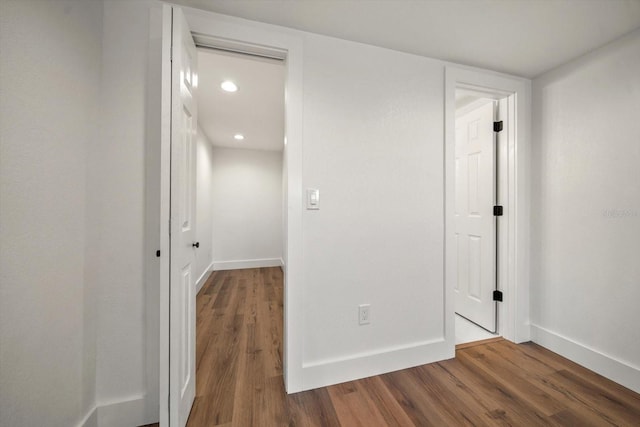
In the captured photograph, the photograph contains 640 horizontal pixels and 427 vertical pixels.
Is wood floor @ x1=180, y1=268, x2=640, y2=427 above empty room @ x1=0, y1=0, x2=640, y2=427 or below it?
below

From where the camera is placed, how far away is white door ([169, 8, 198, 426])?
1.05 meters

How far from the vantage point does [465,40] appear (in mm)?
1562

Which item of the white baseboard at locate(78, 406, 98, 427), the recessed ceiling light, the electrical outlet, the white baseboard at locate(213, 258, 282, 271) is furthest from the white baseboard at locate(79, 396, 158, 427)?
the white baseboard at locate(213, 258, 282, 271)

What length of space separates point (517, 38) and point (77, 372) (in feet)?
10.1

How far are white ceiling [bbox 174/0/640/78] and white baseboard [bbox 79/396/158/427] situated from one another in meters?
2.15

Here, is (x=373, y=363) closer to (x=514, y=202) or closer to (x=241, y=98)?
(x=514, y=202)

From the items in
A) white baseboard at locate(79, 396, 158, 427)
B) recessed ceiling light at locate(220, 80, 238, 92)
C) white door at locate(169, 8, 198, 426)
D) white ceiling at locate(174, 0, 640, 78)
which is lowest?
white baseboard at locate(79, 396, 158, 427)

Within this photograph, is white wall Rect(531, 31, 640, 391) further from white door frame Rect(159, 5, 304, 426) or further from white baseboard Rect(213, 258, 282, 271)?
white baseboard Rect(213, 258, 282, 271)

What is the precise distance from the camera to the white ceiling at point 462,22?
50.8 inches

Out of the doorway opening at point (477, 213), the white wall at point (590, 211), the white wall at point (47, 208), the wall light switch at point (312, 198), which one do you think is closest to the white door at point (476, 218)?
the doorway opening at point (477, 213)

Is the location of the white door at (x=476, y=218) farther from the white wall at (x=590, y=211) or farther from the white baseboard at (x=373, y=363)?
the white baseboard at (x=373, y=363)

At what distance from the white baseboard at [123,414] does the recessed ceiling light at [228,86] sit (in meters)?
2.45

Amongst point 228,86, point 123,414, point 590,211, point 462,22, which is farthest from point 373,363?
point 228,86

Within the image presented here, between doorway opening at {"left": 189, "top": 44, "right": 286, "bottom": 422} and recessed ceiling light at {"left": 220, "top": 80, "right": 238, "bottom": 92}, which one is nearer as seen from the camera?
doorway opening at {"left": 189, "top": 44, "right": 286, "bottom": 422}
